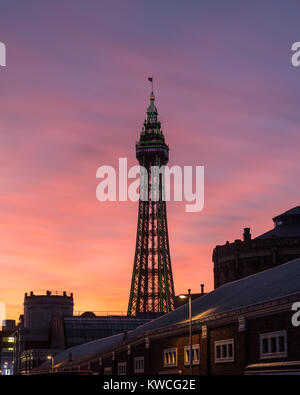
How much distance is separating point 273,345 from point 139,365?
83.8 feet

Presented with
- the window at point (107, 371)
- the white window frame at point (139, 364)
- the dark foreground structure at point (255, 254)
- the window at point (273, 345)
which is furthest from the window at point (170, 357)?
the dark foreground structure at point (255, 254)

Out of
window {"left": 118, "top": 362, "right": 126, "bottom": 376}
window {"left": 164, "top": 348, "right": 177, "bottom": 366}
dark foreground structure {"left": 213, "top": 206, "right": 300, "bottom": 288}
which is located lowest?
window {"left": 118, "top": 362, "right": 126, "bottom": 376}

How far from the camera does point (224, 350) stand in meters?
51.6

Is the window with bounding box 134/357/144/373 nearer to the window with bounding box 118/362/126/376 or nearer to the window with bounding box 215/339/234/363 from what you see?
the window with bounding box 118/362/126/376

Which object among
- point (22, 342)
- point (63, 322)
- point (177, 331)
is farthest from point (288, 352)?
point (22, 342)

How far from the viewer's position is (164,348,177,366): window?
2339 inches

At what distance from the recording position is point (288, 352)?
43.0 metres

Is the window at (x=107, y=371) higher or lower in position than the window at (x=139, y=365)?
lower

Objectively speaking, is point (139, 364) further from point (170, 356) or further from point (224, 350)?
point (224, 350)

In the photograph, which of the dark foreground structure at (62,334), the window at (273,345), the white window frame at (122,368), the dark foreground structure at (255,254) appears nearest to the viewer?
the window at (273,345)

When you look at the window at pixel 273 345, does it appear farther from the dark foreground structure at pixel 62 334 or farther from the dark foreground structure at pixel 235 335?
the dark foreground structure at pixel 62 334

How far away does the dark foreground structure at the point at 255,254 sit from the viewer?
115875mm

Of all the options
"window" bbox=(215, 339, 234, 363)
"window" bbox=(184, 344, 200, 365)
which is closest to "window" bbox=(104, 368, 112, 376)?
"window" bbox=(184, 344, 200, 365)
